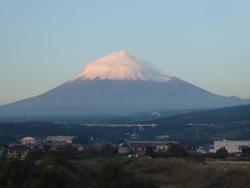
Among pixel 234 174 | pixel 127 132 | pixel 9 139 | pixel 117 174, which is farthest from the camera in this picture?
pixel 127 132

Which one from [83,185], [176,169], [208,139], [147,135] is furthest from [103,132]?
[83,185]

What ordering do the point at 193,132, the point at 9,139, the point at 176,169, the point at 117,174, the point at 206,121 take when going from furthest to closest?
the point at 206,121
the point at 193,132
the point at 9,139
the point at 176,169
the point at 117,174

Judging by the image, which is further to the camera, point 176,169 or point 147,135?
point 147,135

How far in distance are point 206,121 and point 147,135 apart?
77.4 ft

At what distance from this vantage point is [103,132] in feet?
420

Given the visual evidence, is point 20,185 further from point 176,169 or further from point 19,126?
point 19,126

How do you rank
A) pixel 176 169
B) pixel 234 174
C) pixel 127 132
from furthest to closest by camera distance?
pixel 127 132
pixel 176 169
pixel 234 174

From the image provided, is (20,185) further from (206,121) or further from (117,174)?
(206,121)

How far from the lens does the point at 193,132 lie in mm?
126438

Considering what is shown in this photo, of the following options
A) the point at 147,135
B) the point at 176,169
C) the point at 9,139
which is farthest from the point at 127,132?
the point at 176,169

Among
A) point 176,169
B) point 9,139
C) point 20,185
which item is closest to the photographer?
point 20,185

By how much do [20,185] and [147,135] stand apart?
106m

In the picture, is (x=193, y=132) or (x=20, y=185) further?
(x=193, y=132)

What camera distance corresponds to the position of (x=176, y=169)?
4672cm
